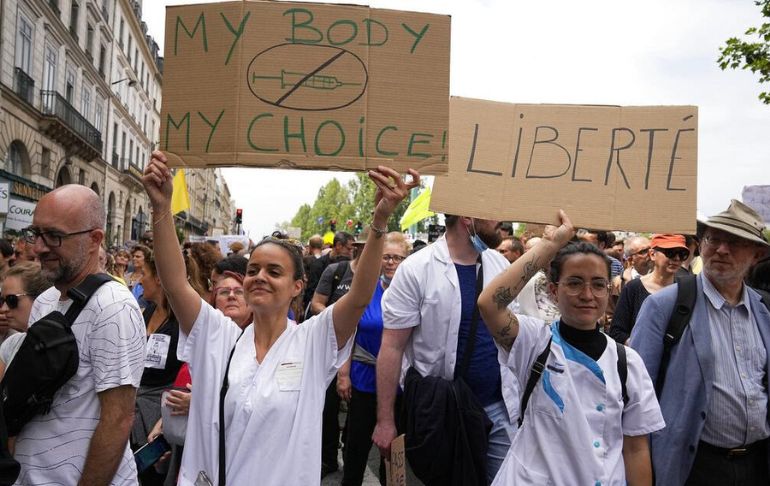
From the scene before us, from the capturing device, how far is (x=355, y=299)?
100 inches

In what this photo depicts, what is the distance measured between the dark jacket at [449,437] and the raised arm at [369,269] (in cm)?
89

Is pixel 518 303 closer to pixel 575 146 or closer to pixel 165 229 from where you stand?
pixel 575 146

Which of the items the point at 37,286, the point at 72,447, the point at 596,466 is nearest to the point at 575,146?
the point at 596,466

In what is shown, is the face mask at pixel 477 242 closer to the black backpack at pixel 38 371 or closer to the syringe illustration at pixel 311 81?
the syringe illustration at pixel 311 81

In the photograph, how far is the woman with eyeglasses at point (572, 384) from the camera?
253cm

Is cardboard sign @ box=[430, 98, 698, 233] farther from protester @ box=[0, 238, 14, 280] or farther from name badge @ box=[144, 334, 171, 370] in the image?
protester @ box=[0, 238, 14, 280]

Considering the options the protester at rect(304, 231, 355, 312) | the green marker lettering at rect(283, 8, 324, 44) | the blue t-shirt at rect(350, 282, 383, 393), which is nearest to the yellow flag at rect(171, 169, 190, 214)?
the blue t-shirt at rect(350, 282, 383, 393)

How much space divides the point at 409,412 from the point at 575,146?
161 centimetres

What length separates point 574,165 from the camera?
113 inches

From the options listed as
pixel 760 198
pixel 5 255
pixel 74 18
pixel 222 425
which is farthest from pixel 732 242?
pixel 74 18

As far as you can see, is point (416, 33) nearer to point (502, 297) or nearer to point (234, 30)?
point (234, 30)

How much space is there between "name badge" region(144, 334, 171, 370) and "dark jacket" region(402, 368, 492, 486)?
164cm

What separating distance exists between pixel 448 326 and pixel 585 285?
91 centimetres

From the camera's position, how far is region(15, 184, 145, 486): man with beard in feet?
7.55
